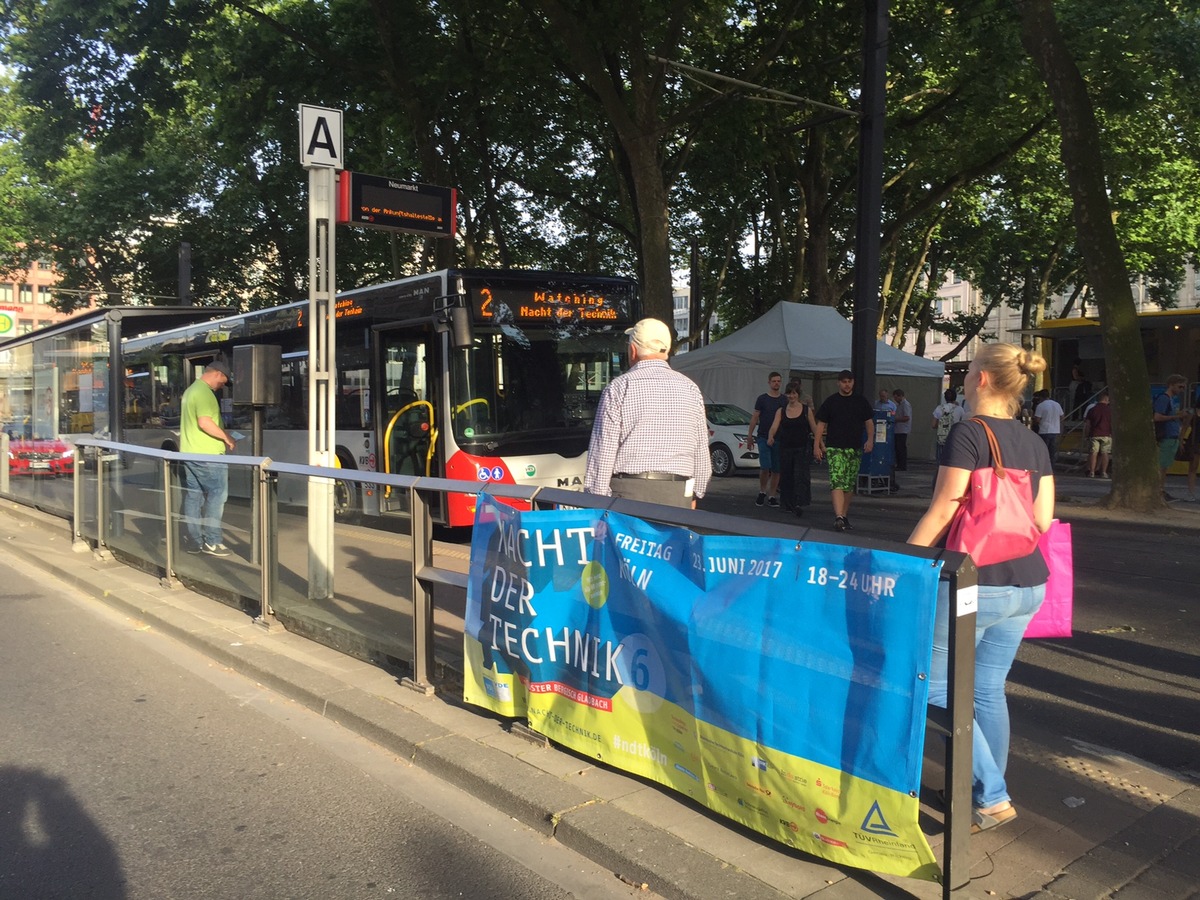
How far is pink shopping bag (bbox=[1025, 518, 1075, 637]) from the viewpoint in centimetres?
370

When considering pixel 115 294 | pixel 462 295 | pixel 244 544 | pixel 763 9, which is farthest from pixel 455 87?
pixel 115 294

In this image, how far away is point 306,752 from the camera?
493 centimetres

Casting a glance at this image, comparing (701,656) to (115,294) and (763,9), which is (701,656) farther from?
(115,294)

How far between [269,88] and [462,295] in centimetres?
914

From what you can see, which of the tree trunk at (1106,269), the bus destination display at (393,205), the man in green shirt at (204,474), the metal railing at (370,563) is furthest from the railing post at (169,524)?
the tree trunk at (1106,269)

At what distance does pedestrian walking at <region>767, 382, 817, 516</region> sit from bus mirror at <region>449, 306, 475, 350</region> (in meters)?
4.16

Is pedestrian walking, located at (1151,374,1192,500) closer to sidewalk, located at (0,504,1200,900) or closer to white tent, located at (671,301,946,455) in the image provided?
white tent, located at (671,301,946,455)

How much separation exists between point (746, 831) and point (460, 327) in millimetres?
7915

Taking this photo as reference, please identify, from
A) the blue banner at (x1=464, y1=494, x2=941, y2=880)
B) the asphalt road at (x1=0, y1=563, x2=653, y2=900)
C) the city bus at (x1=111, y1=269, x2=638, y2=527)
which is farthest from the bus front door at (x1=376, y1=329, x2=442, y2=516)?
the blue banner at (x1=464, y1=494, x2=941, y2=880)

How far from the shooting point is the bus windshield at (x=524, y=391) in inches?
443

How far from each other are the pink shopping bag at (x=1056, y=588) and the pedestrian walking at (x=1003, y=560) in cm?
13

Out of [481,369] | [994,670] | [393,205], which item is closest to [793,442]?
[481,369]

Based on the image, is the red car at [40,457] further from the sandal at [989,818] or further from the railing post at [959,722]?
the railing post at [959,722]

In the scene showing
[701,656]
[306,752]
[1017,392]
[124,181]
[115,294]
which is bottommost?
[306,752]
